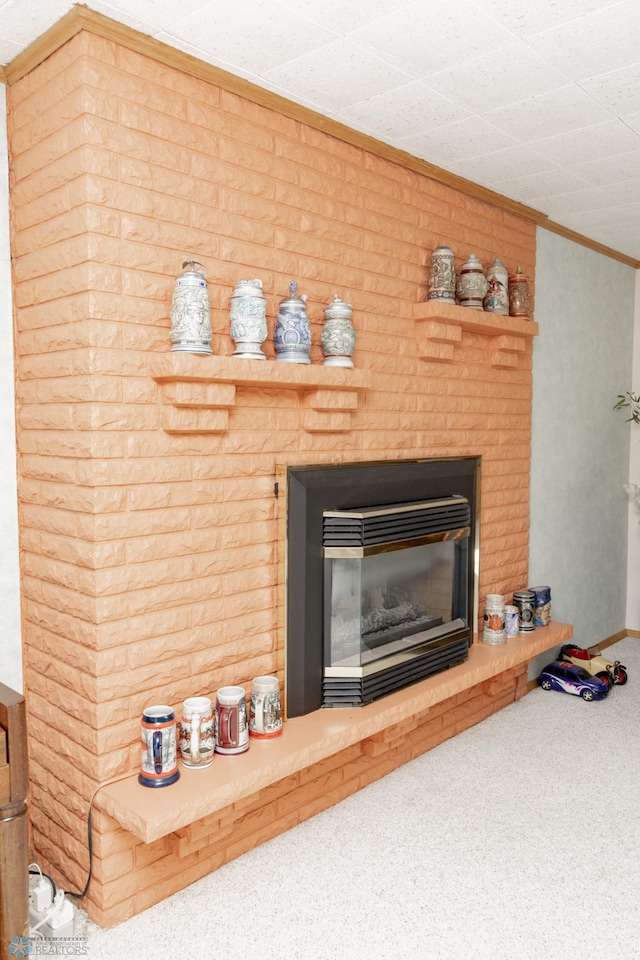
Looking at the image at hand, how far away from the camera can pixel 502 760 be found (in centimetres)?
299

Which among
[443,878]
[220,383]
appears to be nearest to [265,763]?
[443,878]

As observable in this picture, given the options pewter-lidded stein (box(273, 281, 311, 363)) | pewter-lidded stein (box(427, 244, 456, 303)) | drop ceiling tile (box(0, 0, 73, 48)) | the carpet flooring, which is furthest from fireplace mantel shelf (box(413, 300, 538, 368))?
the carpet flooring

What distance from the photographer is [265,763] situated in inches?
82.4

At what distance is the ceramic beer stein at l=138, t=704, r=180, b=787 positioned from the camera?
196cm

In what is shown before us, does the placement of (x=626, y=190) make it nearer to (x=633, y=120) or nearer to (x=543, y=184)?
(x=543, y=184)

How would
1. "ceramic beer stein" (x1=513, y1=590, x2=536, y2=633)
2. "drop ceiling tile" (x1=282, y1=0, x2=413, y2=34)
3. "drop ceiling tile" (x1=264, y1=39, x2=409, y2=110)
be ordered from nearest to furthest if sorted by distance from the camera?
"drop ceiling tile" (x1=282, y1=0, x2=413, y2=34) < "drop ceiling tile" (x1=264, y1=39, x2=409, y2=110) < "ceramic beer stein" (x1=513, y1=590, x2=536, y2=633)

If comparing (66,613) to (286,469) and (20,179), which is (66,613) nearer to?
(286,469)

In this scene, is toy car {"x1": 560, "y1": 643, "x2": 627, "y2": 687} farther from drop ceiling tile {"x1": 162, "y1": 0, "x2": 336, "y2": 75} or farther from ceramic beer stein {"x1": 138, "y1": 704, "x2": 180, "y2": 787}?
drop ceiling tile {"x1": 162, "y1": 0, "x2": 336, "y2": 75}

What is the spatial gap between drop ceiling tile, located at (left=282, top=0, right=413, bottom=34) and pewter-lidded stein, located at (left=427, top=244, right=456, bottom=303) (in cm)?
108

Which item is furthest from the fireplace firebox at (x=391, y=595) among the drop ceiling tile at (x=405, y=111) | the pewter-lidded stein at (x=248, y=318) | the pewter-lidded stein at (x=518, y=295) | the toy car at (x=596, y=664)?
the drop ceiling tile at (x=405, y=111)

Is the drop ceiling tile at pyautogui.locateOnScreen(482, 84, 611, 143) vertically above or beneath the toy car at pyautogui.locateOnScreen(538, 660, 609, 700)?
above

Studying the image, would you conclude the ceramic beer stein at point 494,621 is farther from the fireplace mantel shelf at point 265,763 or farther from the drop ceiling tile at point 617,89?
the drop ceiling tile at point 617,89

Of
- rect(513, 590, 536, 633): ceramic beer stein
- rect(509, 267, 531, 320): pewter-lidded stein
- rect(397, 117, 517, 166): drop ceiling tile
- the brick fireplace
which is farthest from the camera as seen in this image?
rect(513, 590, 536, 633): ceramic beer stein

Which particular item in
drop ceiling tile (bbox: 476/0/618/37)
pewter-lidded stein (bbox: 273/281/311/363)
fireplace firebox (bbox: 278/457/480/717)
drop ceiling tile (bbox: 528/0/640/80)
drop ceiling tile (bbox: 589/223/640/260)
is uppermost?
drop ceiling tile (bbox: 528/0/640/80)
